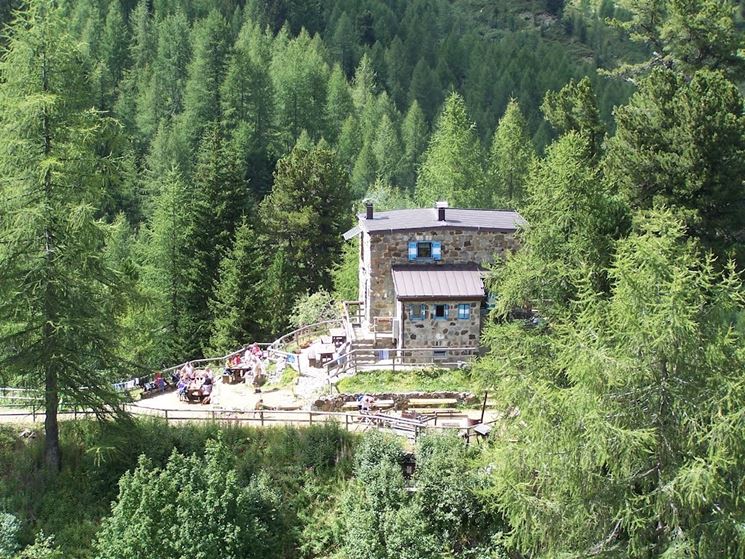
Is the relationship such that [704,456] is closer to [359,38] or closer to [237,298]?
[237,298]

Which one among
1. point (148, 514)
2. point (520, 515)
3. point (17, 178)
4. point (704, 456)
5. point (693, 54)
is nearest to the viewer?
point (704, 456)

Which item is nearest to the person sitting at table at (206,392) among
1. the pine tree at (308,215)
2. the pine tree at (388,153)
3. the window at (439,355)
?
the window at (439,355)

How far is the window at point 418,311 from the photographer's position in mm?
31234

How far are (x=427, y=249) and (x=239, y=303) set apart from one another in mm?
14228

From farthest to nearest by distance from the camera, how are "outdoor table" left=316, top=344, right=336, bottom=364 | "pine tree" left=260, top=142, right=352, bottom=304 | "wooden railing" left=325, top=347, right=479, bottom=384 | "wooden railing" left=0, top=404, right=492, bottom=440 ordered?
"pine tree" left=260, top=142, right=352, bottom=304 → "outdoor table" left=316, top=344, right=336, bottom=364 → "wooden railing" left=325, top=347, right=479, bottom=384 → "wooden railing" left=0, top=404, right=492, bottom=440

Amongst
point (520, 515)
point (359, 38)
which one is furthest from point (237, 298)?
point (359, 38)

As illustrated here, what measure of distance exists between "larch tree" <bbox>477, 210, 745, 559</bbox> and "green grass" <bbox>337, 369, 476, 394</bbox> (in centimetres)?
1107

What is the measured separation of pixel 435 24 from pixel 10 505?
118838 millimetres

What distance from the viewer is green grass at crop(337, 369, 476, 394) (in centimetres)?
2931

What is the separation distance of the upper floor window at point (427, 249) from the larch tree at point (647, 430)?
567 inches

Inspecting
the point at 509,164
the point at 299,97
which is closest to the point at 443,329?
the point at 509,164

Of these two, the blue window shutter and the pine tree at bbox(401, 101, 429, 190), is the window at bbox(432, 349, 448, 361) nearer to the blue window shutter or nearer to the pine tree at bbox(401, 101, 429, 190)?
the blue window shutter

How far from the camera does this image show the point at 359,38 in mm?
117562

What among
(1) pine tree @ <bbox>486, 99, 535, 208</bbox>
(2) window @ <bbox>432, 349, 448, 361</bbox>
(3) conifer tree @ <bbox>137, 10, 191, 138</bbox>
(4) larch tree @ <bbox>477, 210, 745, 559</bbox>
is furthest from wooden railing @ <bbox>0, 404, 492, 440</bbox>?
(3) conifer tree @ <bbox>137, 10, 191, 138</bbox>
